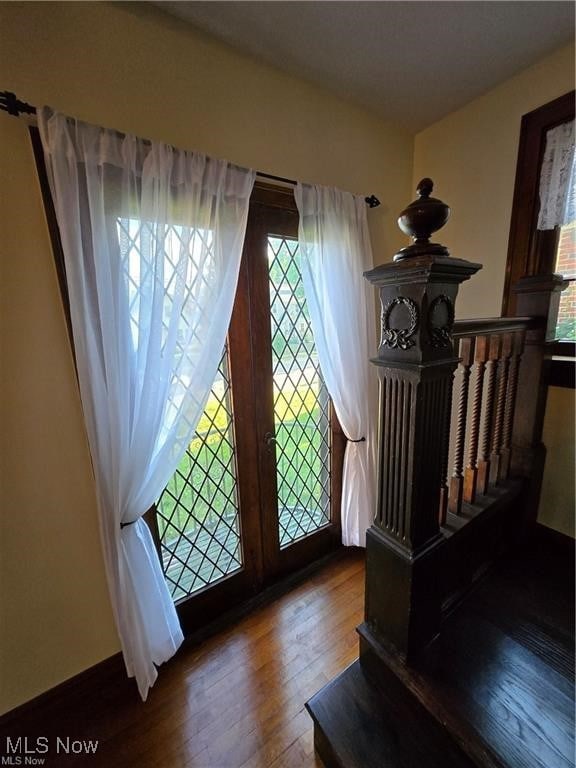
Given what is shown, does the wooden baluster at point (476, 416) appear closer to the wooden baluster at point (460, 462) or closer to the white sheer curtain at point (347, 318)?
the wooden baluster at point (460, 462)

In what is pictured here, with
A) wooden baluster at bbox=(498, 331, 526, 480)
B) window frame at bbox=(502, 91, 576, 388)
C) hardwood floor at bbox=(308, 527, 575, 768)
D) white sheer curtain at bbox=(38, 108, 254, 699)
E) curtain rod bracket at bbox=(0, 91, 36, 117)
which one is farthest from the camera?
window frame at bbox=(502, 91, 576, 388)

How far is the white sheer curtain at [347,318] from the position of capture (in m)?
1.50

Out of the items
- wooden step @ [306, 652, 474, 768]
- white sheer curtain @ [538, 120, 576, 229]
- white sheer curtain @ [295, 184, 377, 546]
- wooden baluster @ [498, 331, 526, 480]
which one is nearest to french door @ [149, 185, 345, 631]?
white sheer curtain @ [295, 184, 377, 546]

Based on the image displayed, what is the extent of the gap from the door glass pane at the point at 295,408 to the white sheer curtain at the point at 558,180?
1.17 meters

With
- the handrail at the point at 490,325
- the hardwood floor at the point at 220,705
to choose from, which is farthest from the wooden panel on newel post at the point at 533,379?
the hardwood floor at the point at 220,705

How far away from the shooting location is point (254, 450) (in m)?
1.59

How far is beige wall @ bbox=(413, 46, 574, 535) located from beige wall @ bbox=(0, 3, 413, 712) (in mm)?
1011

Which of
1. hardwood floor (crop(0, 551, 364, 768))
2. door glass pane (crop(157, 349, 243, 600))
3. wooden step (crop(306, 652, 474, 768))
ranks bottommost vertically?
hardwood floor (crop(0, 551, 364, 768))

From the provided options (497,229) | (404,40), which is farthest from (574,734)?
(404,40)

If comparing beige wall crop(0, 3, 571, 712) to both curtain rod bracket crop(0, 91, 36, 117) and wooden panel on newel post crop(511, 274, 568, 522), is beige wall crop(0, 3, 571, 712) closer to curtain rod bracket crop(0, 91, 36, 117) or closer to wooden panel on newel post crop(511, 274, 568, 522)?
curtain rod bracket crop(0, 91, 36, 117)

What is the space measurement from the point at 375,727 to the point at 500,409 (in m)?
1.17

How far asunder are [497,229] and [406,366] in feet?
4.58

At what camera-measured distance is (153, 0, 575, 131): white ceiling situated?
3.64ft

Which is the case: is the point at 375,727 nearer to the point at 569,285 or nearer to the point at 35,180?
the point at 569,285
